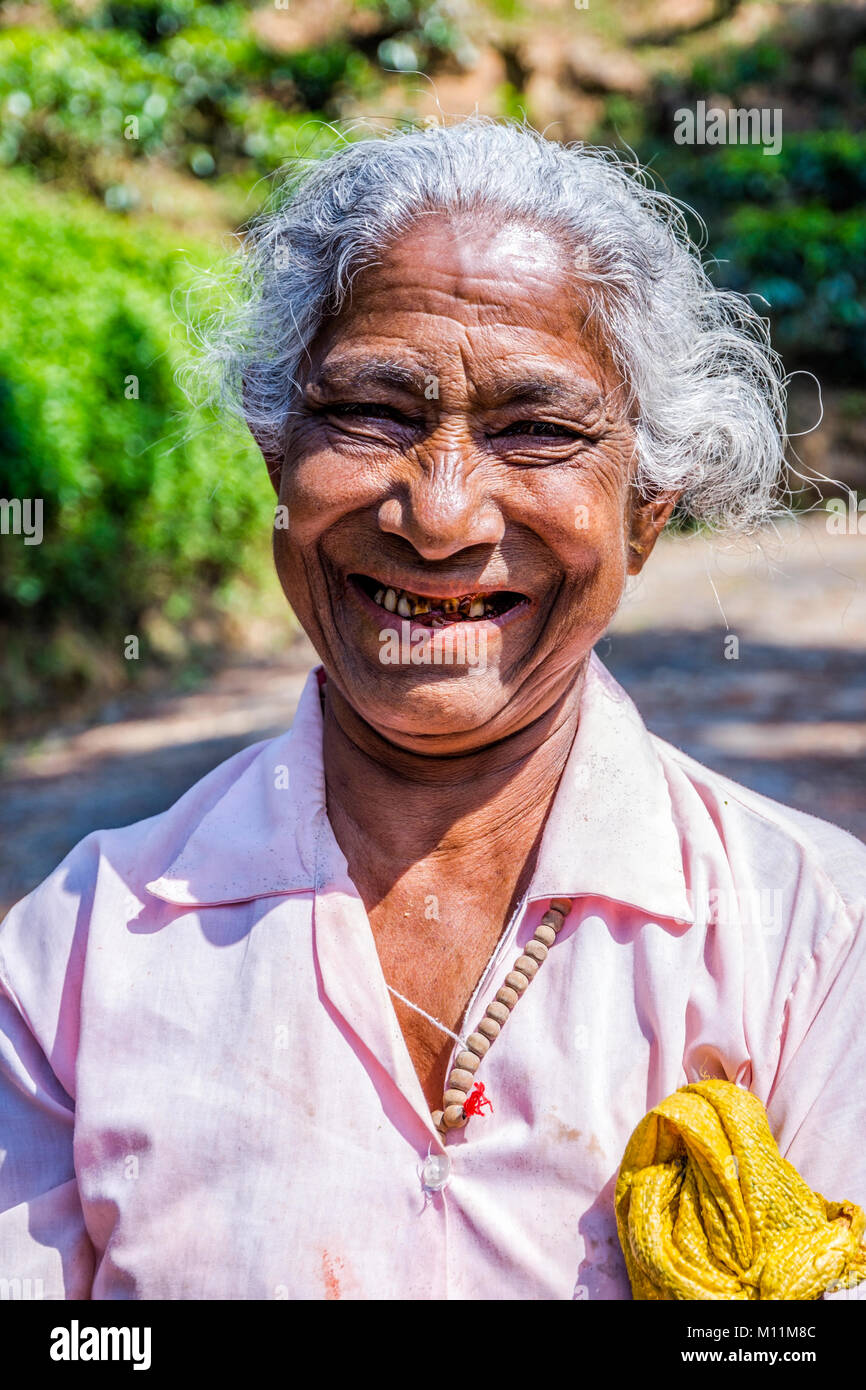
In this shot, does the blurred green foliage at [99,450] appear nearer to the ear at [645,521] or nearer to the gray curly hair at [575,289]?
the gray curly hair at [575,289]

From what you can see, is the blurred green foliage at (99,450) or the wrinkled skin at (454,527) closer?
the wrinkled skin at (454,527)

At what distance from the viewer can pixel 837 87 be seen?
16.4 meters

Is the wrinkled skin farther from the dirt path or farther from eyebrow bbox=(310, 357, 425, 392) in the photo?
the dirt path

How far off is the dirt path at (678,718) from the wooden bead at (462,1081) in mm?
3420

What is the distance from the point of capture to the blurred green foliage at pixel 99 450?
Result: 7613 mm

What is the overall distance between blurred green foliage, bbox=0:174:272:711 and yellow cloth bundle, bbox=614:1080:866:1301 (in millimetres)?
6088

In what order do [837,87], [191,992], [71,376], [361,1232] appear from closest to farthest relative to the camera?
1. [361,1232]
2. [191,992]
3. [71,376]
4. [837,87]

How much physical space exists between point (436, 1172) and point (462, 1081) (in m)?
0.13

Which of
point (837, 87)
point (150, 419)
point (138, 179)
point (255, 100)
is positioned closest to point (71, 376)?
point (150, 419)

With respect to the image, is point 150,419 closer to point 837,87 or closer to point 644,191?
point 644,191

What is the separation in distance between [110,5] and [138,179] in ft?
6.68

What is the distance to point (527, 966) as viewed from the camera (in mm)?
1871
